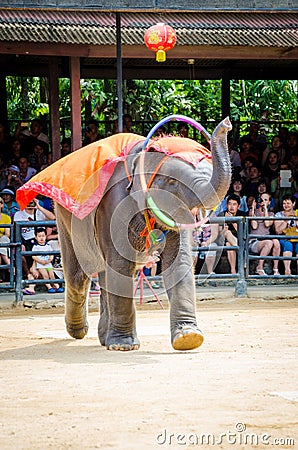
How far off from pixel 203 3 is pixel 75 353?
19.1 ft

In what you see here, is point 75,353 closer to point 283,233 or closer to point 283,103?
point 283,233

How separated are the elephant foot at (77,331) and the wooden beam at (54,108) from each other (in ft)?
14.9

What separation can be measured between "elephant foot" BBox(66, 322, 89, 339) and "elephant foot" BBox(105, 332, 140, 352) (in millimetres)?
1017

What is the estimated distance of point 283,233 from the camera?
1280 centimetres

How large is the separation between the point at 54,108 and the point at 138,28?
73.6 inches

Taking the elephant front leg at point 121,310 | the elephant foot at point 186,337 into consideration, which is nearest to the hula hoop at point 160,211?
the elephant front leg at point 121,310

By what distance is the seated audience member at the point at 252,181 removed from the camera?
1371cm

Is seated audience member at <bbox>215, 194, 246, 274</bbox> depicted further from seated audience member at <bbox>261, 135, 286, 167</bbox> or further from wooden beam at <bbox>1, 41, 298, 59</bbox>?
seated audience member at <bbox>261, 135, 286, 167</bbox>

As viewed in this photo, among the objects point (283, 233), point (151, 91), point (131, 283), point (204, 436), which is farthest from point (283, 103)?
point (204, 436)

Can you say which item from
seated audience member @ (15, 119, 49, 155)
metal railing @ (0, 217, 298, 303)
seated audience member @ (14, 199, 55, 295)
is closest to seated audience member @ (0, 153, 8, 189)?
seated audience member @ (15, 119, 49, 155)

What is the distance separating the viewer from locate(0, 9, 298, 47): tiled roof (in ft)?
38.1

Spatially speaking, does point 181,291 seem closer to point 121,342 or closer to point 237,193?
point 121,342

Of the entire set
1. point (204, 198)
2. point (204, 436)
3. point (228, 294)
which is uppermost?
point (204, 198)

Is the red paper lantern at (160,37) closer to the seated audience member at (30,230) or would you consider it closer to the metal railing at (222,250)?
the metal railing at (222,250)
